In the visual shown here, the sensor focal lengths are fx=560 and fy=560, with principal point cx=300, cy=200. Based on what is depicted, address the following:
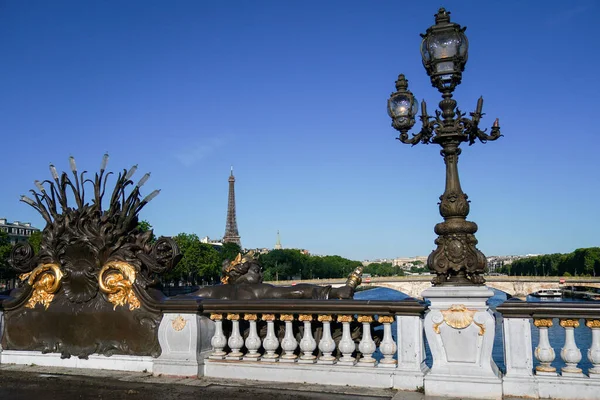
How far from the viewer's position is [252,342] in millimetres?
7344

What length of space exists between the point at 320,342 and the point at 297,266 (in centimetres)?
13080

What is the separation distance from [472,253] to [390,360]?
1.61 meters

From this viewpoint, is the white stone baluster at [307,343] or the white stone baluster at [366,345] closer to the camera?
the white stone baluster at [366,345]

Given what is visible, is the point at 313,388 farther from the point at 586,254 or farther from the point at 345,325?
the point at 586,254

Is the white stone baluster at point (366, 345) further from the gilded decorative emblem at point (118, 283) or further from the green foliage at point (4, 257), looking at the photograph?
the green foliage at point (4, 257)

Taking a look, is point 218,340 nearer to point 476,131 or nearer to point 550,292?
point 476,131

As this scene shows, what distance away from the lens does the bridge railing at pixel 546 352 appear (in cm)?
599

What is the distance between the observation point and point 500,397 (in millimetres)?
6141

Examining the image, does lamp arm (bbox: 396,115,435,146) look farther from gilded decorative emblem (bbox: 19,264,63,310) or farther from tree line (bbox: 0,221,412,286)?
tree line (bbox: 0,221,412,286)

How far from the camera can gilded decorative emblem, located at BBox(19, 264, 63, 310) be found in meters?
8.54

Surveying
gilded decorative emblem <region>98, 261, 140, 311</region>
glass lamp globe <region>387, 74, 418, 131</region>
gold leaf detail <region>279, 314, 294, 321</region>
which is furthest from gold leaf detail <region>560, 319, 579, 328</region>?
gilded decorative emblem <region>98, 261, 140, 311</region>

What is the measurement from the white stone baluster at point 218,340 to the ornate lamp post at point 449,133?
2.94 m

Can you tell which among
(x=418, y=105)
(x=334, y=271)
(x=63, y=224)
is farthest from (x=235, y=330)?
(x=334, y=271)

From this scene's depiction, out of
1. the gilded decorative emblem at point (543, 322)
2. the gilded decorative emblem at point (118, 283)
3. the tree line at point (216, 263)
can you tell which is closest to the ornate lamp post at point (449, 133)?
the gilded decorative emblem at point (543, 322)
